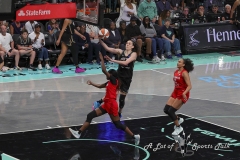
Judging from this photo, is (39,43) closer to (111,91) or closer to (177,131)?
(111,91)

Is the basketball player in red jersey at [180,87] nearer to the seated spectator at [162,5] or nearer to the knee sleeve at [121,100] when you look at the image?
the knee sleeve at [121,100]

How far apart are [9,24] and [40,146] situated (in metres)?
10.5

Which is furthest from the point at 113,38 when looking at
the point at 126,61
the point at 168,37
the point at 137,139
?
the point at 137,139

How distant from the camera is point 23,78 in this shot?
2162cm

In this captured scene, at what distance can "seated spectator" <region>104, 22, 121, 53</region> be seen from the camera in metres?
23.7

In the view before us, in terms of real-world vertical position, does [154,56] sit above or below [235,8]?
below

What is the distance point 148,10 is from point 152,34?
1.32 m

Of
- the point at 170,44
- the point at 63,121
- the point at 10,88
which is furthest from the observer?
the point at 170,44

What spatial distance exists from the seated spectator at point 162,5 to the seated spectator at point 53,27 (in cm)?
551

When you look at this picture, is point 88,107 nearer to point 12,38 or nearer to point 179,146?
point 179,146

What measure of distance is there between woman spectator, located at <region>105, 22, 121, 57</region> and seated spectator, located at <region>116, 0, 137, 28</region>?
156cm

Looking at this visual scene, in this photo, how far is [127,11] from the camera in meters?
25.5

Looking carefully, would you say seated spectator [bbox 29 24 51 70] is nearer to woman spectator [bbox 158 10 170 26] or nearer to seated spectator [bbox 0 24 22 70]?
seated spectator [bbox 0 24 22 70]

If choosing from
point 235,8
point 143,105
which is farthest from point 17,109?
point 235,8
